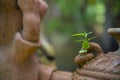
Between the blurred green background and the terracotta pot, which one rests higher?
the terracotta pot

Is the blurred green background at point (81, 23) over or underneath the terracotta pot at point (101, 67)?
underneath

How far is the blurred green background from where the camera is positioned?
110 inches

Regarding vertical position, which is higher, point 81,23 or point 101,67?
point 101,67

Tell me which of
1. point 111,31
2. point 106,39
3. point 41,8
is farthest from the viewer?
point 106,39

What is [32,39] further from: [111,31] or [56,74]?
[111,31]

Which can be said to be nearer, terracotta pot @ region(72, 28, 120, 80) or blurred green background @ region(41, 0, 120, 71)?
terracotta pot @ region(72, 28, 120, 80)

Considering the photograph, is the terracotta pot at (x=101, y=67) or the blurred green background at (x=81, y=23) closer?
the terracotta pot at (x=101, y=67)

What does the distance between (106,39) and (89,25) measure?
27cm

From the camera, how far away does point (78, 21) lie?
3316mm

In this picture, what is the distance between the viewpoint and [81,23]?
323 cm

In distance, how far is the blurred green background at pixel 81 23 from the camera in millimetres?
2791

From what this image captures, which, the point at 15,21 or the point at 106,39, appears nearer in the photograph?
the point at 15,21

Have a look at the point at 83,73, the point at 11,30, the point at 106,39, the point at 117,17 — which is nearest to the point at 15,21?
the point at 11,30

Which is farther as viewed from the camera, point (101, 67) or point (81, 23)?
point (81, 23)
